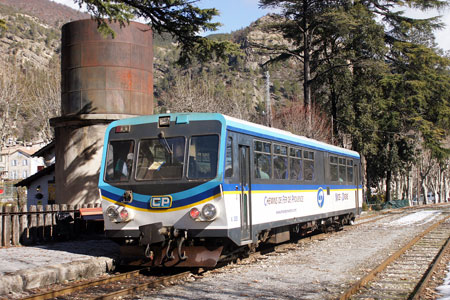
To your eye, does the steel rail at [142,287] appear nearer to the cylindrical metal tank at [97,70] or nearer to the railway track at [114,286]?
the railway track at [114,286]

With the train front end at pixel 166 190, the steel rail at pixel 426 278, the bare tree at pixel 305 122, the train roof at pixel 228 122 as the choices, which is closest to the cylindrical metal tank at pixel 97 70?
the train roof at pixel 228 122

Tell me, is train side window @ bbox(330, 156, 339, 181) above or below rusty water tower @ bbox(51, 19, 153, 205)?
below

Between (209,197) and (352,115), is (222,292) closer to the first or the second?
(209,197)

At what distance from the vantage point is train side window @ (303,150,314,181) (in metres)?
15.0

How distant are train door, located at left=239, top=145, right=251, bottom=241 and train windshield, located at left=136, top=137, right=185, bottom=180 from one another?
4.44 ft

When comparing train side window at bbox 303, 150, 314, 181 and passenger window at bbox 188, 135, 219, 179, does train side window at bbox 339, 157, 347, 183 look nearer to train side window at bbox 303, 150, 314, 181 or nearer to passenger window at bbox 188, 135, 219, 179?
train side window at bbox 303, 150, 314, 181

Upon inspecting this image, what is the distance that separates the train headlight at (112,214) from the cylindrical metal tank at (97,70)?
908cm

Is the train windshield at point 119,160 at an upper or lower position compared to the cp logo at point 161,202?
upper

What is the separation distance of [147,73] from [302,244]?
9.20m

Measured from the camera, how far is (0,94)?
5484 cm

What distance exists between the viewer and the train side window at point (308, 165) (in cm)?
1503

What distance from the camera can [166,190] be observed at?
10227 millimetres

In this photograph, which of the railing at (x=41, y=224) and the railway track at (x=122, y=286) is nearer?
the railway track at (x=122, y=286)

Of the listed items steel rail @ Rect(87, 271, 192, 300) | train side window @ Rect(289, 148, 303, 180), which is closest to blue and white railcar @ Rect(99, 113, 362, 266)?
steel rail @ Rect(87, 271, 192, 300)
